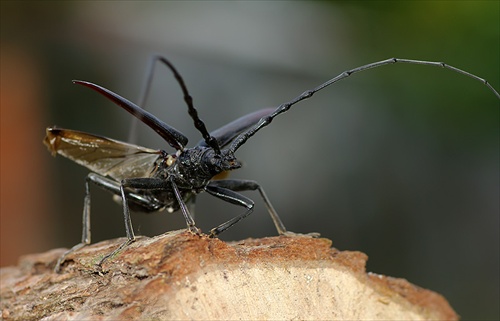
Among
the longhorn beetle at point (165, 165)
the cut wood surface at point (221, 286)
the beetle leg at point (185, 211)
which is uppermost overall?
the longhorn beetle at point (165, 165)

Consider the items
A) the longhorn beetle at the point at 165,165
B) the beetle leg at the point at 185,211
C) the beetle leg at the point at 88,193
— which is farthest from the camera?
the beetle leg at the point at 88,193

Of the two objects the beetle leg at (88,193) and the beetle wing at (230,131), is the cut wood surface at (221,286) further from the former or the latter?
the beetle wing at (230,131)

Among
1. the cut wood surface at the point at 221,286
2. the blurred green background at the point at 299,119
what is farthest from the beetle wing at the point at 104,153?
the blurred green background at the point at 299,119

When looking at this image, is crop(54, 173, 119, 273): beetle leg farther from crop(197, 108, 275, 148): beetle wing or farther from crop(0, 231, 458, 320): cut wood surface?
crop(197, 108, 275, 148): beetle wing

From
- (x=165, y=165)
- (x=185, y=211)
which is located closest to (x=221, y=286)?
(x=185, y=211)

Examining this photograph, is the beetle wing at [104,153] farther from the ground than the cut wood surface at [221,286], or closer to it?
farther from the ground

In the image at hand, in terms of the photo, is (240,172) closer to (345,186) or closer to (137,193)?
(345,186)

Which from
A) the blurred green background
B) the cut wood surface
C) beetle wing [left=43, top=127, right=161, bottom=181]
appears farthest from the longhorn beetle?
the blurred green background
